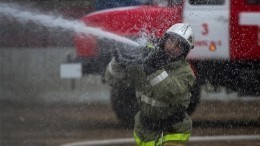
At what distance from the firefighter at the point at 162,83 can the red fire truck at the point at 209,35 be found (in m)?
4.18

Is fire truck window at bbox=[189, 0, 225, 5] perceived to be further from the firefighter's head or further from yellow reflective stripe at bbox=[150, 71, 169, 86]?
yellow reflective stripe at bbox=[150, 71, 169, 86]

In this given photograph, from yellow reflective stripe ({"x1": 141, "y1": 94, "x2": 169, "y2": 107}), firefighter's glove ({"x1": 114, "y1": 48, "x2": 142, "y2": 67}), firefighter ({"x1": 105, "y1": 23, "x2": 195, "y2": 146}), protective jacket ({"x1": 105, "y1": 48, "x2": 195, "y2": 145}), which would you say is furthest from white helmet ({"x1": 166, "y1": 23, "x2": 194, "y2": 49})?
yellow reflective stripe ({"x1": 141, "y1": 94, "x2": 169, "y2": 107})

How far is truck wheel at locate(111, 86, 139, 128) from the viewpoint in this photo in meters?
11.2

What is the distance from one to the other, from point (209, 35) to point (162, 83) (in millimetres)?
4691

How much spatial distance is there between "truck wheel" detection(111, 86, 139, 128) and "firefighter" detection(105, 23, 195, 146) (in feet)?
13.1

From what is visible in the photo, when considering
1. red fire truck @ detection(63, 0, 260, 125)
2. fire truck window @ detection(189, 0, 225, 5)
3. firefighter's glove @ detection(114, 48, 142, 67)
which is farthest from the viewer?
fire truck window @ detection(189, 0, 225, 5)

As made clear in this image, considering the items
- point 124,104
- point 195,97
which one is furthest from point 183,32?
point 195,97

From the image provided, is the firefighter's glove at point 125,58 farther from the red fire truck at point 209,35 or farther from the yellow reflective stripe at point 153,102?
the red fire truck at point 209,35

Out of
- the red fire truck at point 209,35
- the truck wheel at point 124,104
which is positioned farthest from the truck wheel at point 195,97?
the truck wheel at point 124,104

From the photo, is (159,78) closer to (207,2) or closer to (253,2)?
(207,2)

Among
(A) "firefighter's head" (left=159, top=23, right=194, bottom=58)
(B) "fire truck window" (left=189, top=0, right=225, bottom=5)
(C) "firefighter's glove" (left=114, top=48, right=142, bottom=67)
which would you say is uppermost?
(A) "firefighter's head" (left=159, top=23, right=194, bottom=58)

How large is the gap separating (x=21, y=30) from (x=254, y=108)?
439 cm

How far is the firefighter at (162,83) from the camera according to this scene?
6.92m

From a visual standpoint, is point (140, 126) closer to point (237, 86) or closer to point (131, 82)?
point (131, 82)
